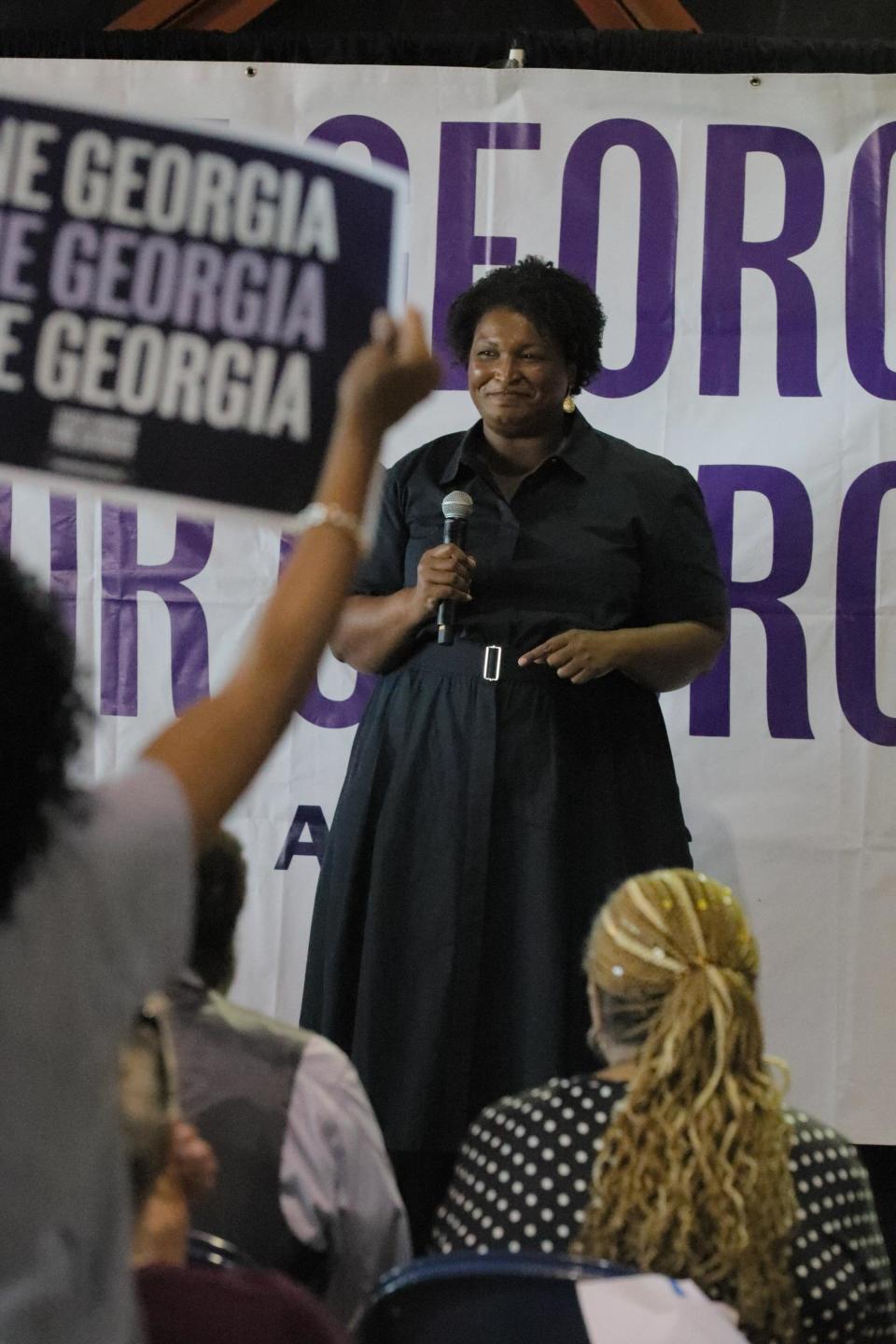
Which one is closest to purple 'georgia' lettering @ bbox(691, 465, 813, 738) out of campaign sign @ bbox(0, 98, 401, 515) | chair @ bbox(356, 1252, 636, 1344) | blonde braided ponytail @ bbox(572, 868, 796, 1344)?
blonde braided ponytail @ bbox(572, 868, 796, 1344)

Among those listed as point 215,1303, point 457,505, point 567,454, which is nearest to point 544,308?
point 567,454

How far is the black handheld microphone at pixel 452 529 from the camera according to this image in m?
2.29

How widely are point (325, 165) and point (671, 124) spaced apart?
1917 mm

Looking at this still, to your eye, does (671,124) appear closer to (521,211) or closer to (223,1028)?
(521,211)

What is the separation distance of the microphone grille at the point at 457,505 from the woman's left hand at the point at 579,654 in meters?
0.21

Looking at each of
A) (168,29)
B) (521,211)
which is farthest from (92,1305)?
(168,29)

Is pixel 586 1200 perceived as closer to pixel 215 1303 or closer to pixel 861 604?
pixel 215 1303

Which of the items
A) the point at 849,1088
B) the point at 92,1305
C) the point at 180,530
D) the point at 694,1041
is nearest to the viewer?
the point at 92,1305

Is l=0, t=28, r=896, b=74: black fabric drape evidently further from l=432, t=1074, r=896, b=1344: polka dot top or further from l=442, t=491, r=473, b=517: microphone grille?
l=432, t=1074, r=896, b=1344: polka dot top

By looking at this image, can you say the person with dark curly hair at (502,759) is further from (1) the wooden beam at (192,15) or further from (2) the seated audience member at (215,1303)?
(2) the seated audience member at (215,1303)

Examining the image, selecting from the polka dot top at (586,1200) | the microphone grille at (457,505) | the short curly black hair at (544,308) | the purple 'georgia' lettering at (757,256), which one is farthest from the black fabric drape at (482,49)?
the polka dot top at (586,1200)

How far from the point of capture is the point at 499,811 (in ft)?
7.70

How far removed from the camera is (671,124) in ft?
10.0

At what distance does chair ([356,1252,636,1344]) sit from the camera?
1.11m
